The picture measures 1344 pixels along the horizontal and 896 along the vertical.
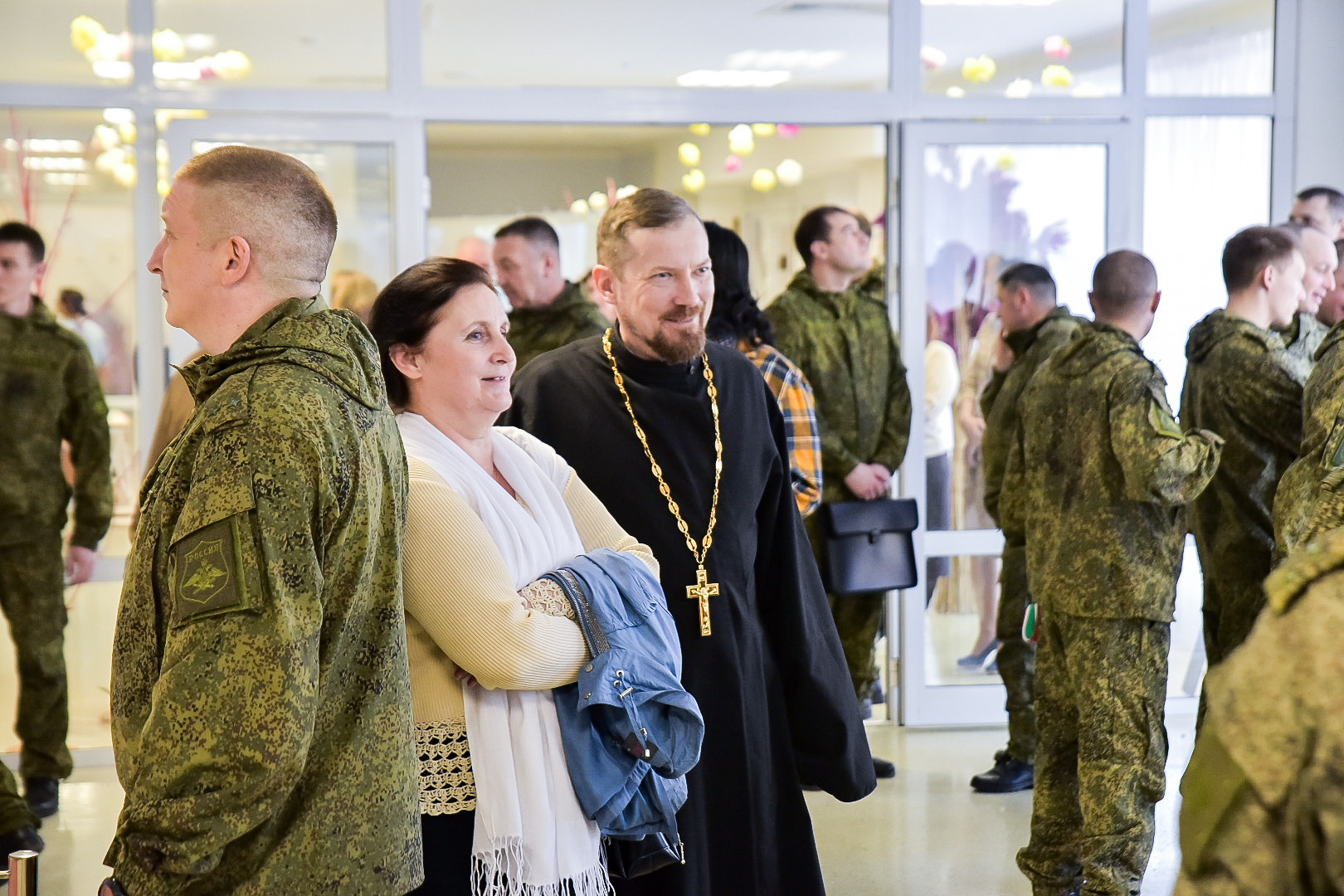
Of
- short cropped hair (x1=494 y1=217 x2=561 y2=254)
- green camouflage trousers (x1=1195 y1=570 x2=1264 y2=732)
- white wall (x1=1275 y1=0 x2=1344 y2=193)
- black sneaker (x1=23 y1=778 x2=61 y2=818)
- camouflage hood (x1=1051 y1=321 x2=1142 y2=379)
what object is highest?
white wall (x1=1275 y1=0 x2=1344 y2=193)

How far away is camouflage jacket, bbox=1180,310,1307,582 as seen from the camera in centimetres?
398

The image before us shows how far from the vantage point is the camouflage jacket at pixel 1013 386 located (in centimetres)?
497

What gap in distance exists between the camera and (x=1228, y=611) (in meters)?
4.14

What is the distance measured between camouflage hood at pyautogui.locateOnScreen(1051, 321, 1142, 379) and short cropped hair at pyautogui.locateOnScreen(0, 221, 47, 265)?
132 inches

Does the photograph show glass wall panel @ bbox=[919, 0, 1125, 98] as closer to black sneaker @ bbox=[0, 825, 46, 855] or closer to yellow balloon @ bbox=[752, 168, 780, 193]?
yellow balloon @ bbox=[752, 168, 780, 193]

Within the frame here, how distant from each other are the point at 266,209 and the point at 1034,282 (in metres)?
4.21

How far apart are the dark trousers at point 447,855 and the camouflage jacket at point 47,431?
10.6 ft

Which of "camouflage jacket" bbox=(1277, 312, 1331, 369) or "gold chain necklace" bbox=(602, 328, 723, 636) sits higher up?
"camouflage jacket" bbox=(1277, 312, 1331, 369)

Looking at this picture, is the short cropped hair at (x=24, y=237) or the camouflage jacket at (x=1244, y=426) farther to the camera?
the short cropped hair at (x=24, y=237)

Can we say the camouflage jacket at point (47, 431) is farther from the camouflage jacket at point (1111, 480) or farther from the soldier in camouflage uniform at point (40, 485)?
the camouflage jacket at point (1111, 480)

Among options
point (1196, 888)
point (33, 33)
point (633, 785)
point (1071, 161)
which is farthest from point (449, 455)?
point (1071, 161)

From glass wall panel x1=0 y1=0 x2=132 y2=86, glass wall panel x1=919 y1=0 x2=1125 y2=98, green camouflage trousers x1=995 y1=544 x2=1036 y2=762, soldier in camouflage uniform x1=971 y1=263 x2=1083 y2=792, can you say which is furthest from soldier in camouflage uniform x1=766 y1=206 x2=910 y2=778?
glass wall panel x1=0 y1=0 x2=132 y2=86

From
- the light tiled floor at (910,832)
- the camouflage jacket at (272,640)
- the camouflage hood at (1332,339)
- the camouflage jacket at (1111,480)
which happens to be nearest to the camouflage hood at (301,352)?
the camouflage jacket at (272,640)

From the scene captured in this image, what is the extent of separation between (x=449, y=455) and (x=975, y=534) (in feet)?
13.6
